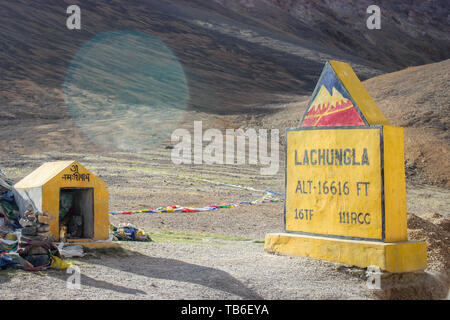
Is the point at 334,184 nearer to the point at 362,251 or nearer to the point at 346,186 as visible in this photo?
the point at 346,186

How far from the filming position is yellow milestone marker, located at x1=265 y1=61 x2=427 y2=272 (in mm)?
7566

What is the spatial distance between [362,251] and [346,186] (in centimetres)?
99

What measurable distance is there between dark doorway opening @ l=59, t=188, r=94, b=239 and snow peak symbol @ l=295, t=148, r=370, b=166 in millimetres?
3612

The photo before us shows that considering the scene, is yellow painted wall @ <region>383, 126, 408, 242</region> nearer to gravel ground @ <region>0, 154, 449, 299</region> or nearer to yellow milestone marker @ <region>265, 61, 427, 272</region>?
yellow milestone marker @ <region>265, 61, 427, 272</region>

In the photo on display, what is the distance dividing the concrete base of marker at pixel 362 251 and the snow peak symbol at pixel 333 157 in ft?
3.65

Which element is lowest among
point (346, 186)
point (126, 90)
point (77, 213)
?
point (77, 213)

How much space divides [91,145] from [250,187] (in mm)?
9041

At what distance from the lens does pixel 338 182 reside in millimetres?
8094

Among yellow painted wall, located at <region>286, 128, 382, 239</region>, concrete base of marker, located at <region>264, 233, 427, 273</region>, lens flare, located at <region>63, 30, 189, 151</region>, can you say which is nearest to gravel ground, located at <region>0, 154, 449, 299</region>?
concrete base of marker, located at <region>264, 233, 427, 273</region>

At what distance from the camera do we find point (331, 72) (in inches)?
332

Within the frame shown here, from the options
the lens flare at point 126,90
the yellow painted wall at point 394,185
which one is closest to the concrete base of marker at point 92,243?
the yellow painted wall at point 394,185

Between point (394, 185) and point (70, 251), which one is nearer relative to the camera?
point (394, 185)

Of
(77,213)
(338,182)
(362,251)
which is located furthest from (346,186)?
(77,213)

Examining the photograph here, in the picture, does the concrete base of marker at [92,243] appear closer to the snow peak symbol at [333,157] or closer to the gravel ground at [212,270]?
the gravel ground at [212,270]
